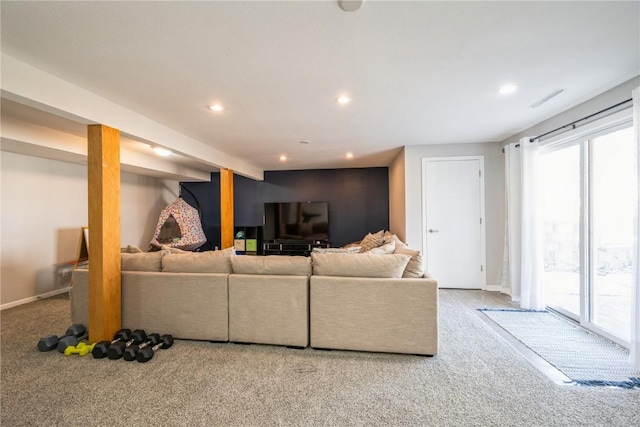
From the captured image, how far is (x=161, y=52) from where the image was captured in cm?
190

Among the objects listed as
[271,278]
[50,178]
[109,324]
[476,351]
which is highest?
[50,178]

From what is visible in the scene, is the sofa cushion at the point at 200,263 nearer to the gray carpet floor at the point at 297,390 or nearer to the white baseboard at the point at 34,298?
the gray carpet floor at the point at 297,390

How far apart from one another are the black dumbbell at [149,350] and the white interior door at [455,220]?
3776mm

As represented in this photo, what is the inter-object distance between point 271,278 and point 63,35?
225cm

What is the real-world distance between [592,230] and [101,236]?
4.94 meters

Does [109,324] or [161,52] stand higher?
[161,52]

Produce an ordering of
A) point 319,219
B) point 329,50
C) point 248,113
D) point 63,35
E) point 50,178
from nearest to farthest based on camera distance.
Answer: point 63,35, point 329,50, point 248,113, point 50,178, point 319,219

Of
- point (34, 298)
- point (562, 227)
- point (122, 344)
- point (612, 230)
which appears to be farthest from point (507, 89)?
point (34, 298)

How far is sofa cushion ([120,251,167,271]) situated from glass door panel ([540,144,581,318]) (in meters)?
4.59

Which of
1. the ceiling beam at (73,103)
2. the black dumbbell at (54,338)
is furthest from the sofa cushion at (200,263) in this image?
the ceiling beam at (73,103)

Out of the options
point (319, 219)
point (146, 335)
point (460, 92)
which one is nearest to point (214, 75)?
point (460, 92)

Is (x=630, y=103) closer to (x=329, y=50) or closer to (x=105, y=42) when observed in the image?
(x=329, y=50)

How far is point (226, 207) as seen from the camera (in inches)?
207

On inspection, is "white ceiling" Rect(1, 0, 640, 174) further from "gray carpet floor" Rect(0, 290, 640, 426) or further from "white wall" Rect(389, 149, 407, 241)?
"gray carpet floor" Rect(0, 290, 640, 426)
